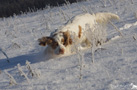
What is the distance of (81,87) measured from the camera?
2238mm

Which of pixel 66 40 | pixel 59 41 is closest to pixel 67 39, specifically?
pixel 66 40

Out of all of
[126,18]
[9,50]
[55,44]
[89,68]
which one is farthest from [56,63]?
[126,18]

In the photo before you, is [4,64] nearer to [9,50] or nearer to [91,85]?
[9,50]

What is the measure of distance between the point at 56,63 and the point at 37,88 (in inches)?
35.5

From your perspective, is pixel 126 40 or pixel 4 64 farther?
pixel 4 64

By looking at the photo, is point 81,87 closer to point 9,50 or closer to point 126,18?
point 9,50

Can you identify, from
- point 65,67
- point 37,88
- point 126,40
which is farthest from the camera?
point 126,40

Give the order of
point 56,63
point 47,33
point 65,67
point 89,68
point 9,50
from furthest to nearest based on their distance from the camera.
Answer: point 47,33
point 9,50
point 56,63
point 65,67
point 89,68

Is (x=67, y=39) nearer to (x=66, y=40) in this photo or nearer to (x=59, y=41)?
(x=66, y=40)

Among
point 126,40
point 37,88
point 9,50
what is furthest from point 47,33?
point 37,88

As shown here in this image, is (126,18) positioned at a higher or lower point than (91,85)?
higher

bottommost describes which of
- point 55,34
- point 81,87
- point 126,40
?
point 81,87

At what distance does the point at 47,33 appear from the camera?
6.46 metres

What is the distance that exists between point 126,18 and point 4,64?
122 inches
